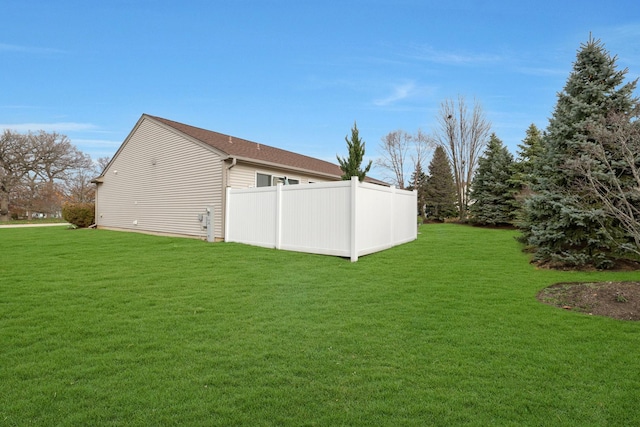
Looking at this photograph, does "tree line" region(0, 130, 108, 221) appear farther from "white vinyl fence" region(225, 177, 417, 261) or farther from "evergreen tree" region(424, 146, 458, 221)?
"evergreen tree" region(424, 146, 458, 221)

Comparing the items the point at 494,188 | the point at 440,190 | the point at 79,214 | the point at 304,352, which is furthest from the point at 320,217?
the point at 440,190

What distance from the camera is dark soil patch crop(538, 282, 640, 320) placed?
4523mm

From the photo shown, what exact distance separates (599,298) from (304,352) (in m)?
4.58

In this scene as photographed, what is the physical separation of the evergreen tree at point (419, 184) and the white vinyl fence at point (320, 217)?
20160 millimetres

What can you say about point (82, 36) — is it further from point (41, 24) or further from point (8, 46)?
point (8, 46)

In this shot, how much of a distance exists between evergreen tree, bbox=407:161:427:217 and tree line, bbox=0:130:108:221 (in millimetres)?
32179

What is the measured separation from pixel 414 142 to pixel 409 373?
3267cm

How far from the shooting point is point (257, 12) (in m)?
11.0

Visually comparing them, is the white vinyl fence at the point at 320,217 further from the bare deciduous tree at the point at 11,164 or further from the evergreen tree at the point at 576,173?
the bare deciduous tree at the point at 11,164

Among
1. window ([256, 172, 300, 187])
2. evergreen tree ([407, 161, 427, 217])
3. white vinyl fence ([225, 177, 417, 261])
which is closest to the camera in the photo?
white vinyl fence ([225, 177, 417, 261])

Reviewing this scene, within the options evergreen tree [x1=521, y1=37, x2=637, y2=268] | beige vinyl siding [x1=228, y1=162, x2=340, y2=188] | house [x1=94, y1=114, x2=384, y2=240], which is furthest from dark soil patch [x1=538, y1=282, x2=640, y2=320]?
beige vinyl siding [x1=228, y1=162, x2=340, y2=188]

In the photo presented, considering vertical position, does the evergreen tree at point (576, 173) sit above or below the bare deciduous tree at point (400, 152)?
below

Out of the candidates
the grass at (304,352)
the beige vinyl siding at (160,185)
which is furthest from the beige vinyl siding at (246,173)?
the grass at (304,352)

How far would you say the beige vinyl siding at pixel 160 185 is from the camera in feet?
41.0
